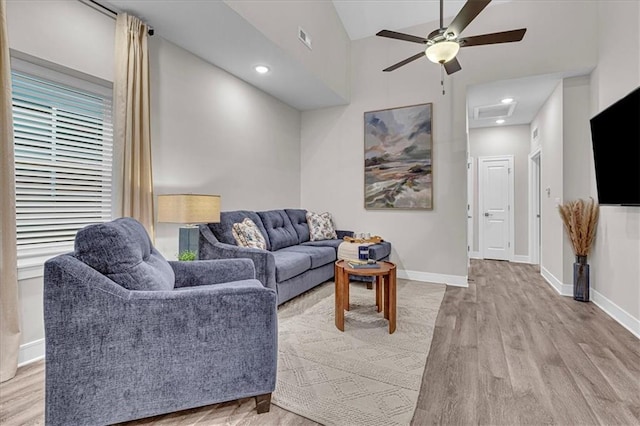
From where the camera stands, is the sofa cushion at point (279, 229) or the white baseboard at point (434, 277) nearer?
the sofa cushion at point (279, 229)

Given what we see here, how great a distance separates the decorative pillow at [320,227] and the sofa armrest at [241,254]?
5.83 feet

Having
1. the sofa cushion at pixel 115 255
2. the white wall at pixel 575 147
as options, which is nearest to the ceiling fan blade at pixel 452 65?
the white wall at pixel 575 147

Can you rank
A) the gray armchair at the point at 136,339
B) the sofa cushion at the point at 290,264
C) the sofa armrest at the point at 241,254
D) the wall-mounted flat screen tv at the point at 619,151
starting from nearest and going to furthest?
1. the gray armchair at the point at 136,339
2. the wall-mounted flat screen tv at the point at 619,151
3. the sofa armrest at the point at 241,254
4. the sofa cushion at the point at 290,264

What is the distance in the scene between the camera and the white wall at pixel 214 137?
10.2 feet

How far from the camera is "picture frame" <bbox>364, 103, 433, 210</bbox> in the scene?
4.48 m

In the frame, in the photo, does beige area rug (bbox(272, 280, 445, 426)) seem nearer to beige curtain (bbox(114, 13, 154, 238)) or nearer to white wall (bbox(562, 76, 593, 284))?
beige curtain (bbox(114, 13, 154, 238))

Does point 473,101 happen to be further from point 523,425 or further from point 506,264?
point 523,425

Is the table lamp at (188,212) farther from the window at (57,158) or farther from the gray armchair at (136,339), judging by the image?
the gray armchair at (136,339)

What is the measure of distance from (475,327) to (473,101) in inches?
141

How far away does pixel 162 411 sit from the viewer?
143cm

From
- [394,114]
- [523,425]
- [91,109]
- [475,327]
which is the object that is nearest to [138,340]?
[523,425]

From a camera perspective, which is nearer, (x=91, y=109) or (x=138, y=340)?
(x=138, y=340)

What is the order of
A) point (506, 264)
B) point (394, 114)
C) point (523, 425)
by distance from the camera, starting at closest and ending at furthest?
point (523, 425) < point (394, 114) < point (506, 264)

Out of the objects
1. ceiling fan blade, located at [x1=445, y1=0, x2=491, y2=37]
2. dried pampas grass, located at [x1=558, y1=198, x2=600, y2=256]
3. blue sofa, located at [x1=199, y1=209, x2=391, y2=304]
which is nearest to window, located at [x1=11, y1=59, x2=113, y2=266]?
blue sofa, located at [x1=199, y1=209, x2=391, y2=304]
